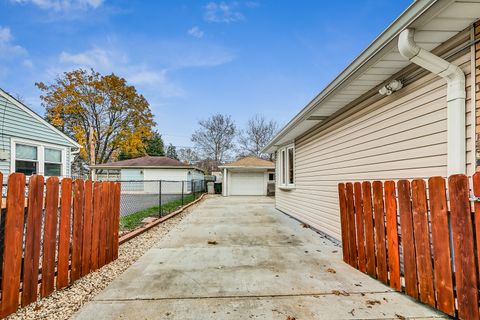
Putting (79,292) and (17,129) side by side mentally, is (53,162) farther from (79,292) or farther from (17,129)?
(79,292)

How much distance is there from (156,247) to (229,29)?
32.9ft

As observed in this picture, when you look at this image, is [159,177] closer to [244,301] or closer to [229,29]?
[229,29]

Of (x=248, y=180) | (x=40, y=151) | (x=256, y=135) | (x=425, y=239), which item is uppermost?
(x=256, y=135)

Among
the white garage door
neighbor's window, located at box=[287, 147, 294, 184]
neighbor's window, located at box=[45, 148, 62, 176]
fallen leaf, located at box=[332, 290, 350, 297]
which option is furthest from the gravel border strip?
the white garage door

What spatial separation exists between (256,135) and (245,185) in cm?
1359

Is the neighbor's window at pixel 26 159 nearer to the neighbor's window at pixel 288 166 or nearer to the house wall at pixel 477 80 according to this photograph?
the neighbor's window at pixel 288 166

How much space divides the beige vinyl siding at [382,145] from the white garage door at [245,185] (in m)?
12.1

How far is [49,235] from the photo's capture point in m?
2.54

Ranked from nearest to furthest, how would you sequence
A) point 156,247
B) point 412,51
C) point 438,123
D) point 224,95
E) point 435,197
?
point 435,197
point 412,51
point 438,123
point 156,247
point 224,95

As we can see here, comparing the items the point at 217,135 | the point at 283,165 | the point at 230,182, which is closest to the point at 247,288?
the point at 283,165

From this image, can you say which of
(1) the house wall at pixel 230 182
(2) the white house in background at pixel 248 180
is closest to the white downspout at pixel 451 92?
(2) the white house in background at pixel 248 180

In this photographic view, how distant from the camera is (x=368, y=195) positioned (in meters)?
3.09

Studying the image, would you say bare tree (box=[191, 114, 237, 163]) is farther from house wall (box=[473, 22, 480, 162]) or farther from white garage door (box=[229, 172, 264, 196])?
house wall (box=[473, 22, 480, 162])

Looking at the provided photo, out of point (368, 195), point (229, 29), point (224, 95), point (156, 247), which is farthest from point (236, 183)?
point (368, 195)
